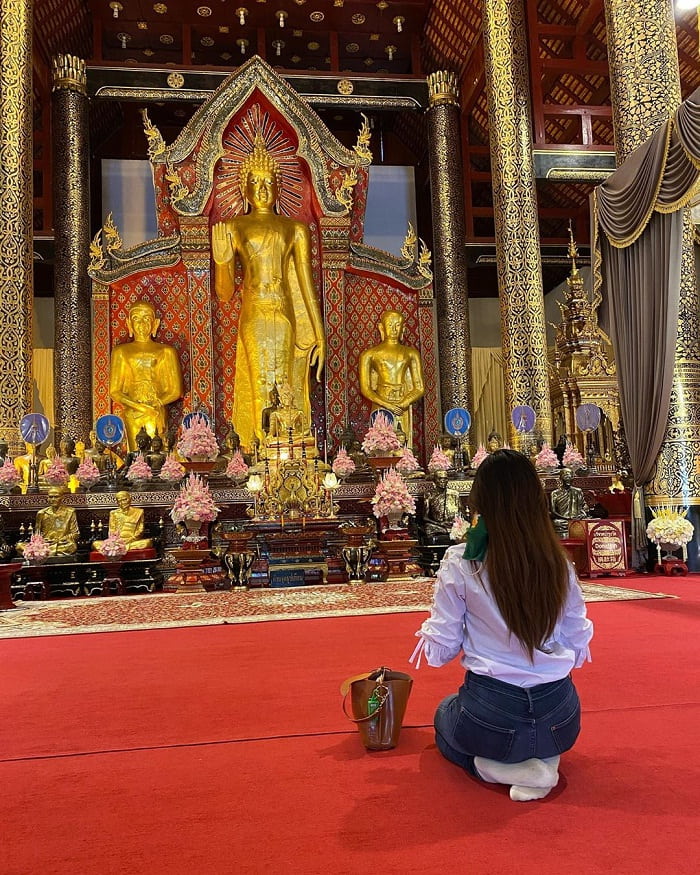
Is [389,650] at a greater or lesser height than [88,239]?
lesser

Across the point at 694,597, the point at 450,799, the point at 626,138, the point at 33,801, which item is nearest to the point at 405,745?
the point at 450,799

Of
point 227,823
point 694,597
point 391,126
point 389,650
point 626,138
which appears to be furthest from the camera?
point 391,126

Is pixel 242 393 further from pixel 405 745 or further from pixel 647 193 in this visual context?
pixel 405 745

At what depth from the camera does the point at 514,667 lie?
1.94m

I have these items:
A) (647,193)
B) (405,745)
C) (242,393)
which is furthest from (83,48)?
(405,745)

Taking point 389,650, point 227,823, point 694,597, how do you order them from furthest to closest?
point 694,597, point 389,650, point 227,823

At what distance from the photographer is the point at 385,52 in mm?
13891

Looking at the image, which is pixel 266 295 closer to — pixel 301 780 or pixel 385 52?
pixel 385 52

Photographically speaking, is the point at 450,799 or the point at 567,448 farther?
the point at 567,448

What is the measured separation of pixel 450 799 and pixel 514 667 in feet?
Answer: 1.09

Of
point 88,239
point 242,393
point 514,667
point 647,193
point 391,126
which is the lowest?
point 514,667

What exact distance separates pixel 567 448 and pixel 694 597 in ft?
10.5

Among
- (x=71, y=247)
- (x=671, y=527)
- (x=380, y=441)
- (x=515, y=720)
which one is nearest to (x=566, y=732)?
(x=515, y=720)

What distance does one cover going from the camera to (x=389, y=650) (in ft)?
12.1
